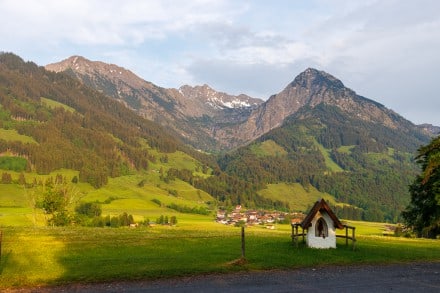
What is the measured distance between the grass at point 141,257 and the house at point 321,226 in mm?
1386

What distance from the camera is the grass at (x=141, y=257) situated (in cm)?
2383

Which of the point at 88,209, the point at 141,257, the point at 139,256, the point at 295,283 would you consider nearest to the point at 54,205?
the point at 139,256

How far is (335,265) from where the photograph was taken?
28.8 metres

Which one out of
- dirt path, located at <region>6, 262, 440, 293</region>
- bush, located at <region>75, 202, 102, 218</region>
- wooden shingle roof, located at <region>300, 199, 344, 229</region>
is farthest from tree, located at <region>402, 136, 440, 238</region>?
bush, located at <region>75, 202, 102, 218</region>

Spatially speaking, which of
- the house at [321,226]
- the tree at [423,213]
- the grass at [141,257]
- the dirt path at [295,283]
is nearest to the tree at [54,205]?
the grass at [141,257]

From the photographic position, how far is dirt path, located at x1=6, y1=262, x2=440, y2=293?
20672mm

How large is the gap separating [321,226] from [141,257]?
633 inches

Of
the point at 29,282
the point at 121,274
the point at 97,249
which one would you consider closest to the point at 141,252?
the point at 97,249

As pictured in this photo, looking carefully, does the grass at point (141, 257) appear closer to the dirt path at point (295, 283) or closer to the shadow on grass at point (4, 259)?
the shadow on grass at point (4, 259)

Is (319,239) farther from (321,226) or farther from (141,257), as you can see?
(141,257)

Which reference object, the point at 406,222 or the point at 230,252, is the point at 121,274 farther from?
the point at 406,222

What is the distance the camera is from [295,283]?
73.0 ft

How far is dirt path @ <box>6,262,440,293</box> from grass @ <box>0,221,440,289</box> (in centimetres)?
143

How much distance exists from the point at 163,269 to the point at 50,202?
193 ft
